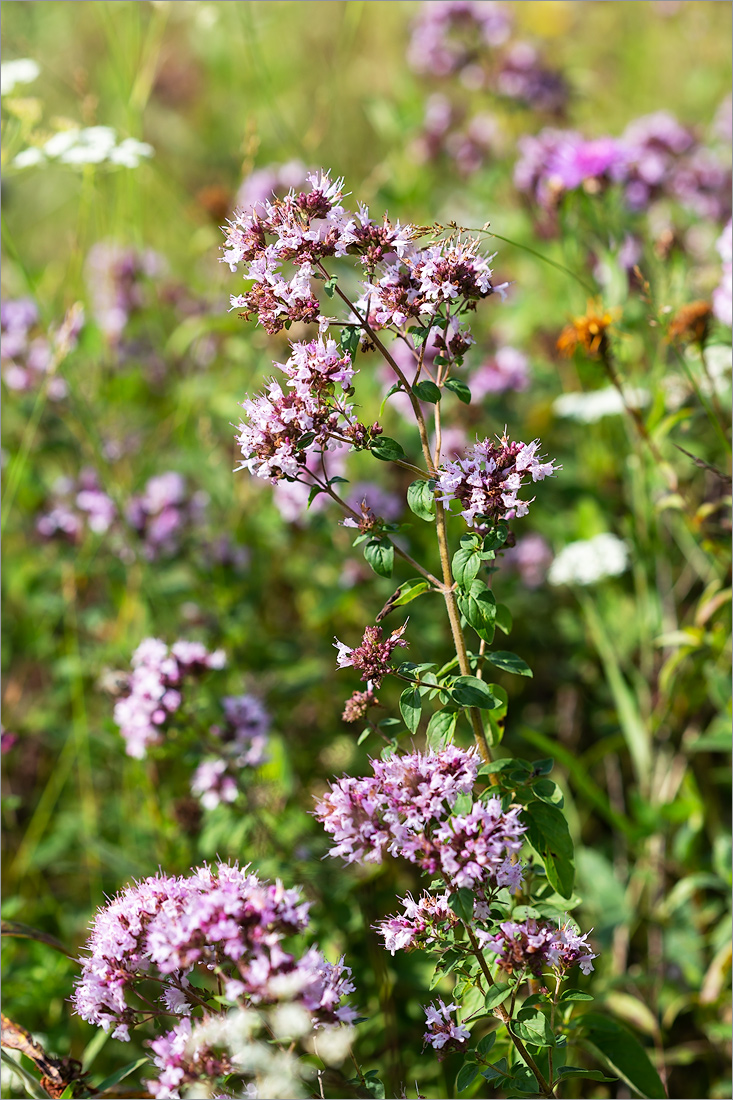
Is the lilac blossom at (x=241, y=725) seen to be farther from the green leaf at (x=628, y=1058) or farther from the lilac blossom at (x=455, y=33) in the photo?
the lilac blossom at (x=455, y=33)

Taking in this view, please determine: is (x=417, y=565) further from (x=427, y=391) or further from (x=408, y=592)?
(x=427, y=391)

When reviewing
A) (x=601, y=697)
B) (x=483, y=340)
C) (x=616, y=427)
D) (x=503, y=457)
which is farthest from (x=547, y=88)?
(x=503, y=457)

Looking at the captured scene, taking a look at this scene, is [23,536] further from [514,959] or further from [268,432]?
[514,959]

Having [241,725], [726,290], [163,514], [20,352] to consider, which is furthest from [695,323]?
[20,352]

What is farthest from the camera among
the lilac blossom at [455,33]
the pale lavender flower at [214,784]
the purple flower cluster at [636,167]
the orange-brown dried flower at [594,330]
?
the lilac blossom at [455,33]

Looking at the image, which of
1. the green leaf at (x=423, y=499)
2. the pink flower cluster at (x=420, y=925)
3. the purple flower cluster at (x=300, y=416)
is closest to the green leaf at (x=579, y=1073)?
the pink flower cluster at (x=420, y=925)

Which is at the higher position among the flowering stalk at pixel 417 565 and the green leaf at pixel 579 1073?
the flowering stalk at pixel 417 565
